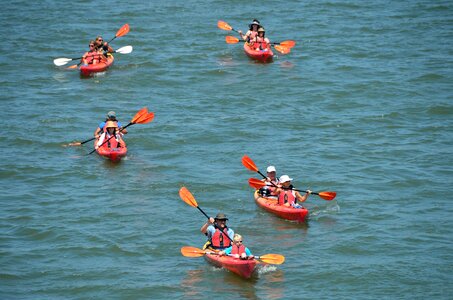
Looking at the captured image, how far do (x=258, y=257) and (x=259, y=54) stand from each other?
53.8 ft

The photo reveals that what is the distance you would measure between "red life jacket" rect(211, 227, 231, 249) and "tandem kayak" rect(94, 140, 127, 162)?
6518 millimetres

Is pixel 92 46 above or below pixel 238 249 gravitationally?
above

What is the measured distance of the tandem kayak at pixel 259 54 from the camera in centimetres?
3350

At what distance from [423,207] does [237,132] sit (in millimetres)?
7168

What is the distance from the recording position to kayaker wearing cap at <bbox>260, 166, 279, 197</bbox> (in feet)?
72.2

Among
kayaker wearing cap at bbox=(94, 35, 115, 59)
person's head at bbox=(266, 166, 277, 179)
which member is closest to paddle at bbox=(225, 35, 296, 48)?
kayaker wearing cap at bbox=(94, 35, 115, 59)

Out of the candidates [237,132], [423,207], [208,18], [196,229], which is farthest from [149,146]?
[208,18]

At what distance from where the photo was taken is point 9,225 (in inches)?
853

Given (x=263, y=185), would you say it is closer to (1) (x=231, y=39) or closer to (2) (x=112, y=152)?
(2) (x=112, y=152)

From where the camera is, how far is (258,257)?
59.9ft

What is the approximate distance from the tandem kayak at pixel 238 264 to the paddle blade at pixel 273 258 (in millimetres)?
211

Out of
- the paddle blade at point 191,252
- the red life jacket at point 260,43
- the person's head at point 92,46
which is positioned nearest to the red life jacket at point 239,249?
the paddle blade at point 191,252

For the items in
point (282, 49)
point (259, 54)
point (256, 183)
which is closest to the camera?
point (256, 183)

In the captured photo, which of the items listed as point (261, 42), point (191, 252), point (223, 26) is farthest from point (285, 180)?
point (223, 26)
